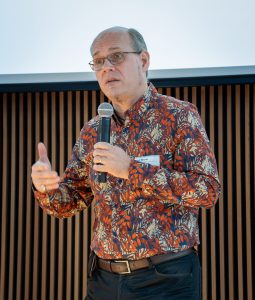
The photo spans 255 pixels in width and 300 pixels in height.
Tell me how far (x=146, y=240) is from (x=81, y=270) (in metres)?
3.53

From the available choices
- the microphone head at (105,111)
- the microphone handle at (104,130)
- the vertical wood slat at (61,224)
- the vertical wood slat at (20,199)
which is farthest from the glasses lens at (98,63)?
the vertical wood slat at (20,199)

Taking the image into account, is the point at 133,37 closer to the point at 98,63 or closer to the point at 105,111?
the point at 98,63

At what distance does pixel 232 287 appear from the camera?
481 cm

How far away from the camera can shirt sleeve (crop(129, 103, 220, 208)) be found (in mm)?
1677

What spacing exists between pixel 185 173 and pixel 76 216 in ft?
11.5

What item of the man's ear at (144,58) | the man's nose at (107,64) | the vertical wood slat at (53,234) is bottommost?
the vertical wood slat at (53,234)

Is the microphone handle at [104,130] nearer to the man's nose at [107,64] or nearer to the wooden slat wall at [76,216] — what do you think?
the man's nose at [107,64]

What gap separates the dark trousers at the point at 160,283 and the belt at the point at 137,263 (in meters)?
0.01

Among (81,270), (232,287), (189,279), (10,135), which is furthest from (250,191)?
(189,279)

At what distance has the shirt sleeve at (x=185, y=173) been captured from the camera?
1677 mm

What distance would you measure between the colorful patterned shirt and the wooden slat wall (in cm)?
309

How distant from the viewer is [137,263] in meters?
1.78

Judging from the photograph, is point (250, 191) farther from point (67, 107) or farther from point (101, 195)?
point (101, 195)

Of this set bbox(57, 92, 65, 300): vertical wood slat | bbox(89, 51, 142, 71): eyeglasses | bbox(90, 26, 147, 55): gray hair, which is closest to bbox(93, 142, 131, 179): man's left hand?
bbox(89, 51, 142, 71): eyeglasses
